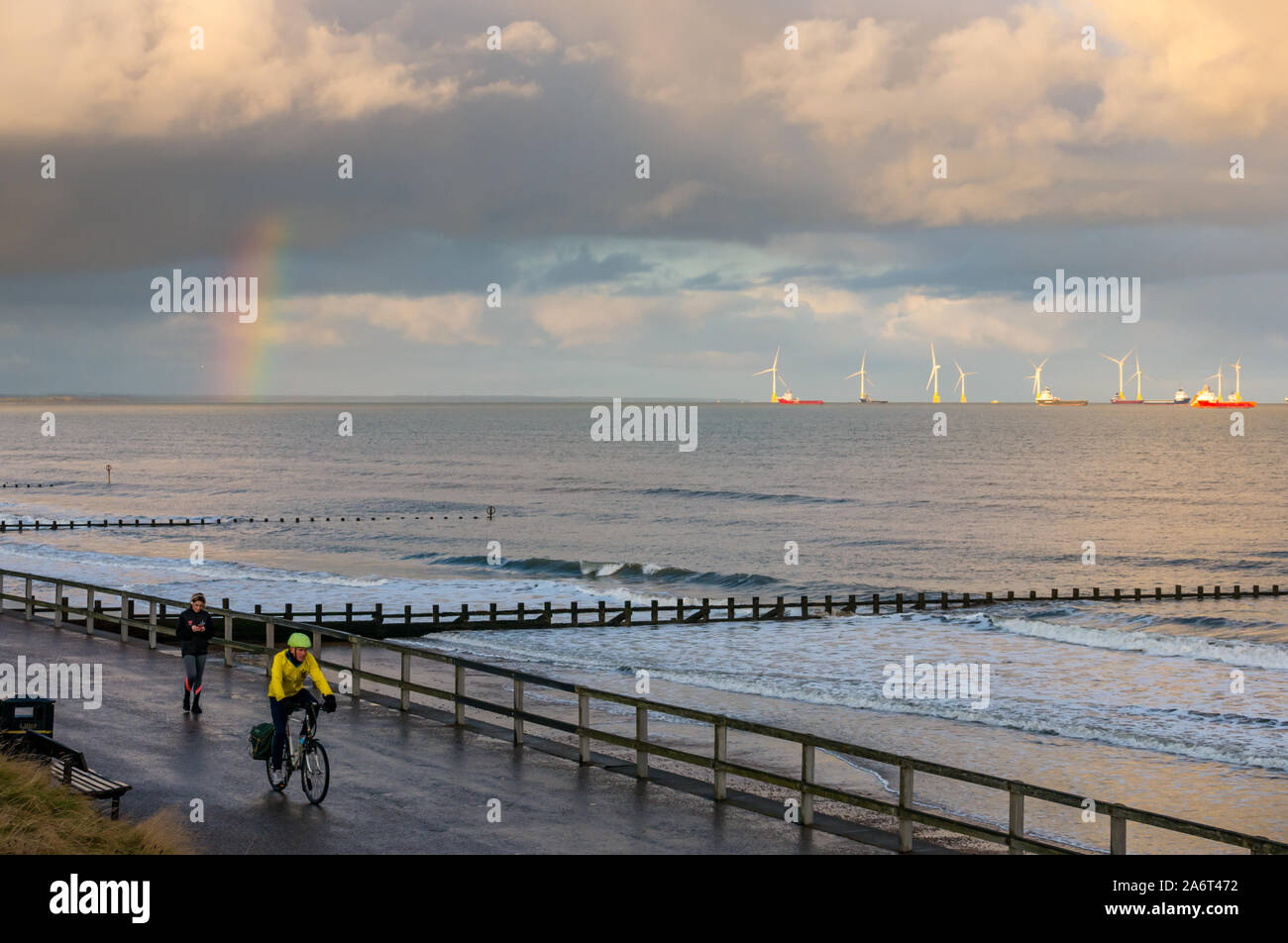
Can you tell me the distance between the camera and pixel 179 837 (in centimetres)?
1269

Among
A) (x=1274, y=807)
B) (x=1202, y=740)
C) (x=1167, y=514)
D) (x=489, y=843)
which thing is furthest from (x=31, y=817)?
(x=1167, y=514)

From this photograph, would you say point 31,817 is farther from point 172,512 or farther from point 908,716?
point 172,512

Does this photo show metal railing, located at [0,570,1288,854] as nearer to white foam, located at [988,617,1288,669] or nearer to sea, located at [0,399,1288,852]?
sea, located at [0,399,1288,852]

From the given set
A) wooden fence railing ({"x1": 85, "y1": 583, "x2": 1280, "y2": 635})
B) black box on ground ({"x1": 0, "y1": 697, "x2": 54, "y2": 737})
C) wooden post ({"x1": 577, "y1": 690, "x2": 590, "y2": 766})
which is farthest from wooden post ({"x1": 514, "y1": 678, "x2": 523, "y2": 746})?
wooden fence railing ({"x1": 85, "y1": 583, "x2": 1280, "y2": 635})

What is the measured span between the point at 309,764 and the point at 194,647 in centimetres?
595

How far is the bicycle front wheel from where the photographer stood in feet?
47.6

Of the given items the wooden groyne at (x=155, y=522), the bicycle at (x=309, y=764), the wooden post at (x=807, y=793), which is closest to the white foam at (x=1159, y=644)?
the wooden post at (x=807, y=793)

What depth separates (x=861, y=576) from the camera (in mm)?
62375

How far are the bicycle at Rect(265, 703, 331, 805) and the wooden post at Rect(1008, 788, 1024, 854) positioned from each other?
25.1ft

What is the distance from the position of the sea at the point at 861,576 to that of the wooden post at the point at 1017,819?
5.07 meters

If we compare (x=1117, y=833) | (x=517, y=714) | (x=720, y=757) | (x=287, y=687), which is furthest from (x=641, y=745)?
(x=1117, y=833)

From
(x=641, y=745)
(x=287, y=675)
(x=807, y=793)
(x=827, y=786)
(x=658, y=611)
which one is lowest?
(x=658, y=611)

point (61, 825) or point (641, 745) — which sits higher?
point (61, 825)

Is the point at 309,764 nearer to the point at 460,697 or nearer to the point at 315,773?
the point at 315,773
